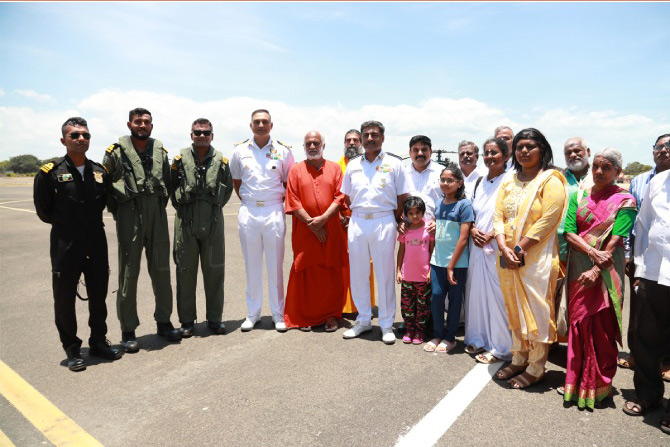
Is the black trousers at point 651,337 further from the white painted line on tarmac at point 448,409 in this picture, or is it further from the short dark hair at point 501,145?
the short dark hair at point 501,145

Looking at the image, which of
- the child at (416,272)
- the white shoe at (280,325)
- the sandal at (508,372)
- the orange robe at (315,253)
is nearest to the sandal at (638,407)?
the sandal at (508,372)

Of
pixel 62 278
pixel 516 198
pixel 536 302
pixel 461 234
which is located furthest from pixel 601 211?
pixel 62 278

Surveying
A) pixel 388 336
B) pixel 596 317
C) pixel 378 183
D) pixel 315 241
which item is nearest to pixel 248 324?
pixel 315 241

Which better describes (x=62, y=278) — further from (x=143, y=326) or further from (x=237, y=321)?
(x=237, y=321)

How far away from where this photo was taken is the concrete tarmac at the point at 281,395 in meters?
2.87

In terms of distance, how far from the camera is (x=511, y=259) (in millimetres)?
3514

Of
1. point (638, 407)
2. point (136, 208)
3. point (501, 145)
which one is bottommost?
point (638, 407)

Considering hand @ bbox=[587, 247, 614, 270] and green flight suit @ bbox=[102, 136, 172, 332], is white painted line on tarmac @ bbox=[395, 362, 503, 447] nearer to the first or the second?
hand @ bbox=[587, 247, 614, 270]

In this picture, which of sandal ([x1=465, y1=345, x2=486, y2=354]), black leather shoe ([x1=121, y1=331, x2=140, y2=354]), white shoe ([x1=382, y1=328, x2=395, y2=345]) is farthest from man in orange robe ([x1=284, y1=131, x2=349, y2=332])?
black leather shoe ([x1=121, y1=331, x2=140, y2=354])

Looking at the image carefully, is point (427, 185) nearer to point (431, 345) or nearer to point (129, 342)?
point (431, 345)

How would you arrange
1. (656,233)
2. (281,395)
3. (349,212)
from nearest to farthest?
(656,233)
(281,395)
(349,212)

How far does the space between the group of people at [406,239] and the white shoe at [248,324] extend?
0.02m

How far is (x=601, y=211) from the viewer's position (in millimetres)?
3336

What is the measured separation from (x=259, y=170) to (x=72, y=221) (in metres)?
1.92
